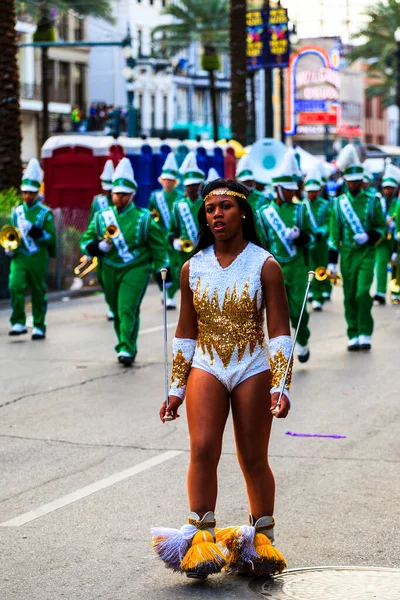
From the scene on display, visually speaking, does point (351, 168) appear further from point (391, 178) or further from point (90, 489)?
point (90, 489)

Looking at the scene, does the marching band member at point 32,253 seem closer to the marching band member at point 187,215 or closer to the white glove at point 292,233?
the marching band member at point 187,215

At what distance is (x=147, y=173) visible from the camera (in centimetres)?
2845

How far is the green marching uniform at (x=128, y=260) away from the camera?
12297mm

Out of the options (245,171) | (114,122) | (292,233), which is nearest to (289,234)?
(292,233)

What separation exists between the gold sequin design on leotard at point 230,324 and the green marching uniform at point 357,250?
7.85 metres

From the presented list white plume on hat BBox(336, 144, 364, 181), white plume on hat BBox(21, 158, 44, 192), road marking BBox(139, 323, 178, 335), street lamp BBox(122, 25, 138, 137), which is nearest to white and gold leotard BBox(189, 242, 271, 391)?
white plume on hat BBox(336, 144, 364, 181)

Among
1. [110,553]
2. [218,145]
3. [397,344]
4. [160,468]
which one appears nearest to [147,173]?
[218,145]

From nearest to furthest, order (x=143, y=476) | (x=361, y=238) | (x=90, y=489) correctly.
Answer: (x=90, y=489) < (x=143, y=476) < (x=361, y=238)

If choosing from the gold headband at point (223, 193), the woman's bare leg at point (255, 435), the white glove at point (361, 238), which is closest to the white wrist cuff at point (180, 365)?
the woman's bare leg at point (255, 435)

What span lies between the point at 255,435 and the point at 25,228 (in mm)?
9598

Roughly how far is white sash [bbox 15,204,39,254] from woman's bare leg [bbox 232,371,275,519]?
374 inches

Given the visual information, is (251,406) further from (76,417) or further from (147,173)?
(147,173)

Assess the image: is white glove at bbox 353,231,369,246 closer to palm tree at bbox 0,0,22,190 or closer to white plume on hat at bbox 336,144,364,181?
white plume on hat at bbox 336,144,364,181

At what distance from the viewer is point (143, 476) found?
755 cm
